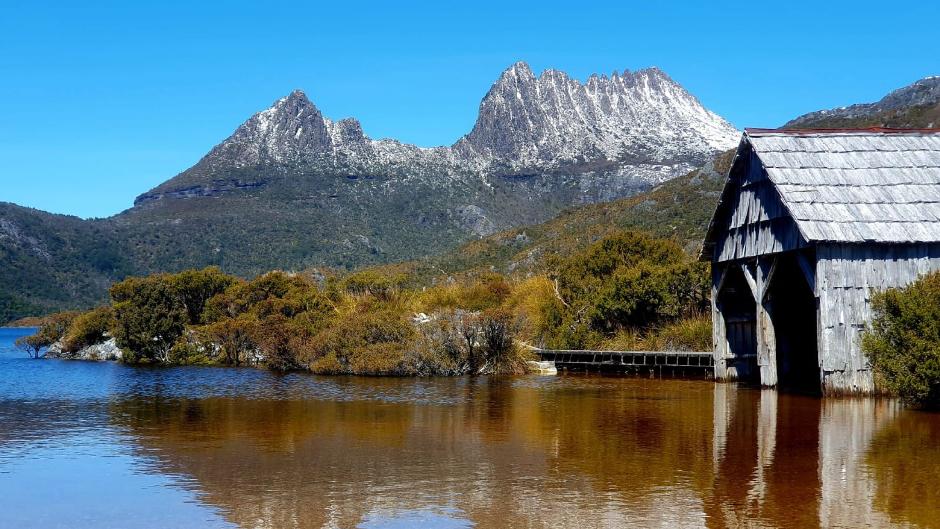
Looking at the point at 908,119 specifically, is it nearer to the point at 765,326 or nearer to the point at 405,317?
the point at 405,317

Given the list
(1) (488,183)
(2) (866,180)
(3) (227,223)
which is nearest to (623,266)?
(2) (866,180)

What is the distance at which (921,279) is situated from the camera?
22.8 meters

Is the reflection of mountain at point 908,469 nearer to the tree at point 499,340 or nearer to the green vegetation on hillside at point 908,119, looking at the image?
the tree at point 499,340

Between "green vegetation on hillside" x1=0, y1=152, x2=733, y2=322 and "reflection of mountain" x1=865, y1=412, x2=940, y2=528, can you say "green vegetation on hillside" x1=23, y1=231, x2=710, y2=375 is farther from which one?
"green vegetation on hillside" x1=0, y1=152, x2=733, y2=322

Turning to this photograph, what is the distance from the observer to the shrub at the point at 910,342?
2086cm

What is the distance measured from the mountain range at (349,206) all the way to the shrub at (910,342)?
5554 cm

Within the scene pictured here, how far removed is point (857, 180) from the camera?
2472cm

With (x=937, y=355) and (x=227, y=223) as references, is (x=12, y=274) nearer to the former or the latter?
(x=227, y=223)

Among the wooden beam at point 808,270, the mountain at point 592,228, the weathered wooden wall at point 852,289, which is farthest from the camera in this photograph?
the mountain at point 592,228

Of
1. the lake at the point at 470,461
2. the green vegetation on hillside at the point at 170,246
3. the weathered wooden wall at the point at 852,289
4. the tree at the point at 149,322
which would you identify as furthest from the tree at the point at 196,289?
the green vegetation on hillside at the point at 170,246

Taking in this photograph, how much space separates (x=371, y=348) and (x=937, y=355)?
67.1ft

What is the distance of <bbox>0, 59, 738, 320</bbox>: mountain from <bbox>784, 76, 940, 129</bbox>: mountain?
33099 mm

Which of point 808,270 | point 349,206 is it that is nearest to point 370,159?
point 349,206

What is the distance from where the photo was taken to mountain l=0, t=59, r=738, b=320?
5089 inches
